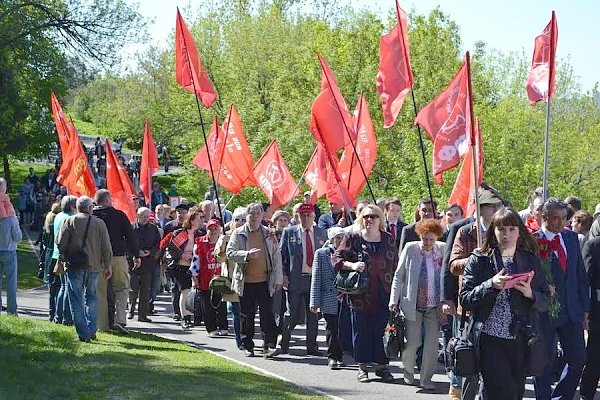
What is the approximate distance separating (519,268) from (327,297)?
5927 mm

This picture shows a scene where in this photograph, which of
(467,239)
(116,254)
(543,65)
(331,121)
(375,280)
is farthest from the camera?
(331,121)

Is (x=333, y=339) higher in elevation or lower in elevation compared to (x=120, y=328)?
higher

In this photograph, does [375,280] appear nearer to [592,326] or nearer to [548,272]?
[592,326]

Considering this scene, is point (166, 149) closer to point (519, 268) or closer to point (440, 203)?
point (440, 203)

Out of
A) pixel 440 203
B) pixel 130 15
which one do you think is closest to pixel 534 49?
pixel 440 203

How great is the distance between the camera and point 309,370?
13102 mm

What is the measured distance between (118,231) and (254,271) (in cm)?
259

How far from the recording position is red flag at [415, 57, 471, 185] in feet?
43.8

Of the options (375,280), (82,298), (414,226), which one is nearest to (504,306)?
(375,280)

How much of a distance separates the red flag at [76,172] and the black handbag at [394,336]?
8.15 meters

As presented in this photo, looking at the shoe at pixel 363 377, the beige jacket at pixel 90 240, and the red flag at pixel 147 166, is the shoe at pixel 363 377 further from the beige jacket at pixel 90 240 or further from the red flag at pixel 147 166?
the red flag at pixel 147 166

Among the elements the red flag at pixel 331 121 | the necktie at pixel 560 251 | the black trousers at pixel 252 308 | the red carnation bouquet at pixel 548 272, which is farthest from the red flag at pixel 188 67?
the red carnation bouquet at pixel 548 272

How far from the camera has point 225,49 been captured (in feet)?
179

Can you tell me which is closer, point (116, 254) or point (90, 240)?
point (90, 240)
